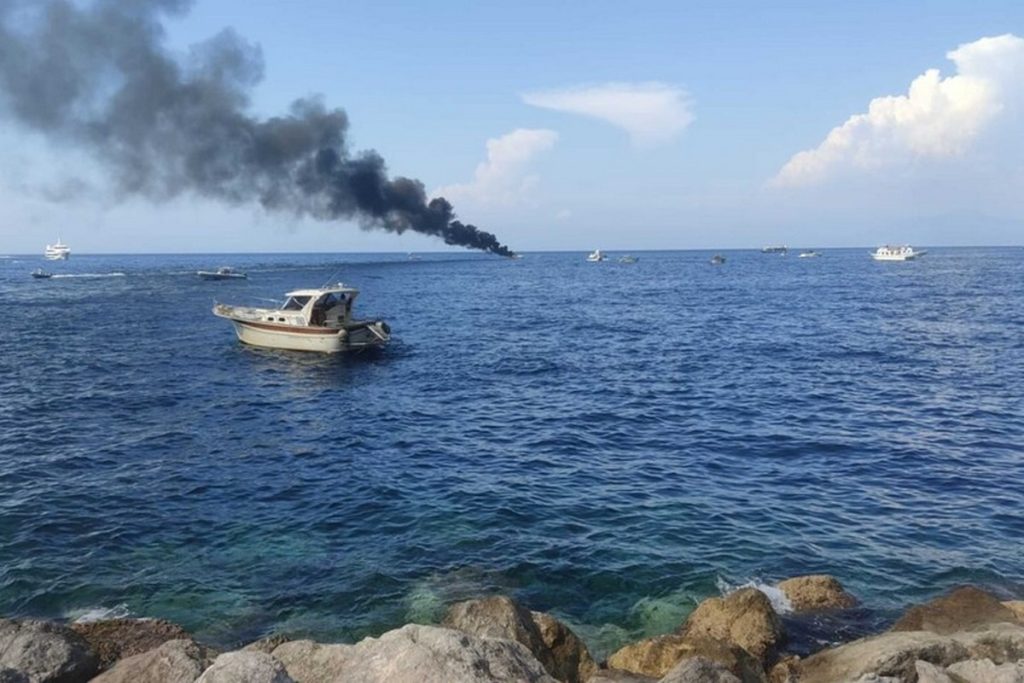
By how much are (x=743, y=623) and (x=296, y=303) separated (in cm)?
3705

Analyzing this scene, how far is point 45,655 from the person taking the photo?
928 cm

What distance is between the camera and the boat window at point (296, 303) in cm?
4373

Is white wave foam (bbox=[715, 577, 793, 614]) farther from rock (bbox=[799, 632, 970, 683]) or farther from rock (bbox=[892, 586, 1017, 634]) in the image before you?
rock (bbox=[799, 632, 970, 683])

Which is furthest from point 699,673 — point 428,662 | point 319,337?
point 319,337

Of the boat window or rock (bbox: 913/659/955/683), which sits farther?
the boat window

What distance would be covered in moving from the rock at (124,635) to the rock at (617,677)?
248 inches

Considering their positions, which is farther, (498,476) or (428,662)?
(498,476)

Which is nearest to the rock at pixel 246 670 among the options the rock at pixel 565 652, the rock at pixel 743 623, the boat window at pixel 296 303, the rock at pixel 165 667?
the rock at pixel 165 667

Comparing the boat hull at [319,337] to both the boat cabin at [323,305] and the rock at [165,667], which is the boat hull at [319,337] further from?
A: the rock at [165,667]

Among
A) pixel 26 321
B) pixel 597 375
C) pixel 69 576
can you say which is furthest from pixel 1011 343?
pixel 26 321

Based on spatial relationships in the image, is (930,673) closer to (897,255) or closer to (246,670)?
(246,670)

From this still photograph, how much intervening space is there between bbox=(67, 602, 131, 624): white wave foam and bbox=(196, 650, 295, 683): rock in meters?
7.62

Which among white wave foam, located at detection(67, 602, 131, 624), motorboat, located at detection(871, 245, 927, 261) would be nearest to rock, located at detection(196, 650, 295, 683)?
white wave foam, located at detection(67, 602, 131, 624)

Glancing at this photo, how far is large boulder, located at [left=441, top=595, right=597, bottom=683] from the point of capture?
34.6 ft
